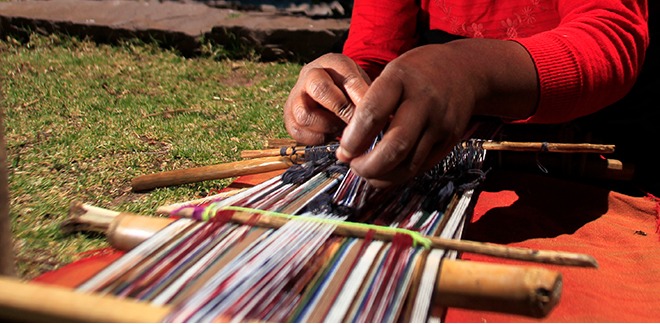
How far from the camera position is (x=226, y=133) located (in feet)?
9.39

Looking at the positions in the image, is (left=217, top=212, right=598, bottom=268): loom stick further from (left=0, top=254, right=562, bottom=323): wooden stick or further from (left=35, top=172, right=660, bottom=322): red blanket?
(left=35, top=172, right=660, bottom=322): red blanket

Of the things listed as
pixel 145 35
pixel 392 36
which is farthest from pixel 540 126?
pixel 145 35

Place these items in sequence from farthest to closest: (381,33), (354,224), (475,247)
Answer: (381,33) → (354,224) → (475,247)

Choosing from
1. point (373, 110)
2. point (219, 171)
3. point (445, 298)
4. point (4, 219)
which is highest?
point (373, 110)

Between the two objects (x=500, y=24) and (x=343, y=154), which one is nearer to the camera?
(x=343, y=154)

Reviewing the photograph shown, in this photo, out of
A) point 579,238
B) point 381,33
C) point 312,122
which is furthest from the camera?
point 381,33

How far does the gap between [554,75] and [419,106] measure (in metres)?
0.45

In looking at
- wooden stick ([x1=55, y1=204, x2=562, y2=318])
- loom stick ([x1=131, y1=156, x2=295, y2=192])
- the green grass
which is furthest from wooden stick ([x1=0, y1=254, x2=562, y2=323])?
loom stick ([x1=131, y1=156, x2=295, y2=192])

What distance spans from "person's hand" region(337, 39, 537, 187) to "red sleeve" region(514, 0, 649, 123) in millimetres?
193

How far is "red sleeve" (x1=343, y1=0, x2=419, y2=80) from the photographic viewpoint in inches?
89.9

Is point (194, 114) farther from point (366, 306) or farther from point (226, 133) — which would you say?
point (366, 306)

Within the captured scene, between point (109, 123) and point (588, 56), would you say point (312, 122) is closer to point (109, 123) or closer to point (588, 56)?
point (588, 56)

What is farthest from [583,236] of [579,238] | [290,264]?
[290,264]

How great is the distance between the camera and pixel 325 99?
53.7 inches
